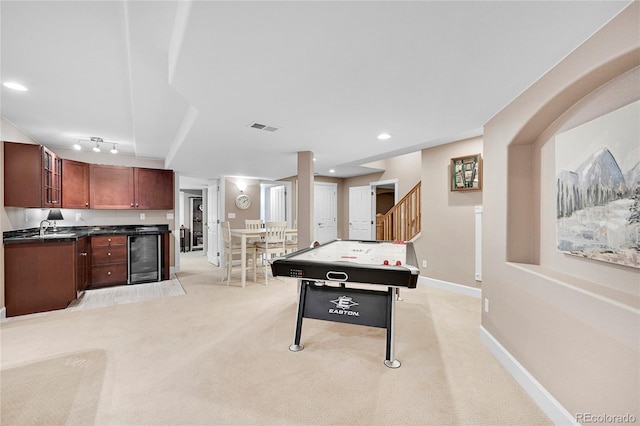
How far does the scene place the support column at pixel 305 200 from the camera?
12.8 ft

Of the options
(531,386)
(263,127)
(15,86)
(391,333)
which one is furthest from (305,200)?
(15,86)

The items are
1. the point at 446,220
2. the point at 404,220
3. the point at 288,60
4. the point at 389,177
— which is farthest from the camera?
the point at 389,177

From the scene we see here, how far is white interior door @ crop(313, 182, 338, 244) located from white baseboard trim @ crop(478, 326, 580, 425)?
531 cm

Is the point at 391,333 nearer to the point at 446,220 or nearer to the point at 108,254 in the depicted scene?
the point at 446,220

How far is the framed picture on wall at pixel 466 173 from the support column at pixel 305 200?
7.29ft

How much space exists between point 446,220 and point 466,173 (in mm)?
782

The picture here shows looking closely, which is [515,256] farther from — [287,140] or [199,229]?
[199,229]

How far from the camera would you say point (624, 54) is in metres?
1.29

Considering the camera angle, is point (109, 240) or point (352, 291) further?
point (109, 240)

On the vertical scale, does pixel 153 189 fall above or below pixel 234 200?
above

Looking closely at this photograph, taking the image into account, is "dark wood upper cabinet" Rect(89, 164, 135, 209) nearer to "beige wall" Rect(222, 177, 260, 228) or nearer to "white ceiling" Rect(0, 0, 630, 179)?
"white ceiling" Rect(0, 0, 630, 179)

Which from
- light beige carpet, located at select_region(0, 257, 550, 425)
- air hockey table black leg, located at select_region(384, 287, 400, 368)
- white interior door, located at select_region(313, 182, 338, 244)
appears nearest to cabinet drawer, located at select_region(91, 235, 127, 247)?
light beige carpet, located at select_region(0, 257, 550, 425)

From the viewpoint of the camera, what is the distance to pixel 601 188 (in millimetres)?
1487

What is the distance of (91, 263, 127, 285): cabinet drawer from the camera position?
4.40 meters
